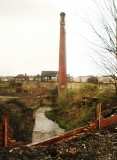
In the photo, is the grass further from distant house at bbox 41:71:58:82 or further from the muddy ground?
distant house at bbox 41:71:58:82

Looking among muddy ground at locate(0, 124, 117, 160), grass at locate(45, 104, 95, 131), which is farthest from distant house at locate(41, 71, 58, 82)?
muddy ground at locate(0, 124, 117, 160)

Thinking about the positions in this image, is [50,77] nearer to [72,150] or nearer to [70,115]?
[70,115]

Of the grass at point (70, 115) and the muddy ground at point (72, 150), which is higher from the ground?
the muddy ground at point (72, 150)

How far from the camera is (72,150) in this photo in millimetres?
5379

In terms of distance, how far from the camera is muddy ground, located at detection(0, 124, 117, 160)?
15.3ft

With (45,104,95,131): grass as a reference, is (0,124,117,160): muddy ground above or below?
above

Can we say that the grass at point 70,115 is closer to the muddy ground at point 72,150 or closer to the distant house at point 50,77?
the muddy ground at point 72,150

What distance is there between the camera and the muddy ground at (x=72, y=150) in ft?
15.3

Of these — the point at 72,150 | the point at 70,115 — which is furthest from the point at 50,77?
the point at 72,150

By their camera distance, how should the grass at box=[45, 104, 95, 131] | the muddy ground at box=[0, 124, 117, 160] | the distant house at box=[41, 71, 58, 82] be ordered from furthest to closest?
1. the distant house at box=[41, 71, 58, 82]
2. the grass at box=[45, 104, 95, 131]
3. the muddy ground at box=[0, 124, 117, 160]

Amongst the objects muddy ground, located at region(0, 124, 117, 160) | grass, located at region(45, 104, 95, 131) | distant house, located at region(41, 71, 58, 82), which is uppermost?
distant house, located at region(41, 71, 58, 82)

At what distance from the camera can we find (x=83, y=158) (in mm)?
4918

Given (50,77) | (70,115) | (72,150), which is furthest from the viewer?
(50,77)

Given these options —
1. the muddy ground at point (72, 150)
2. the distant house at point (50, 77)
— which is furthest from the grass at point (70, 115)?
the distant house at point (50, 77)
